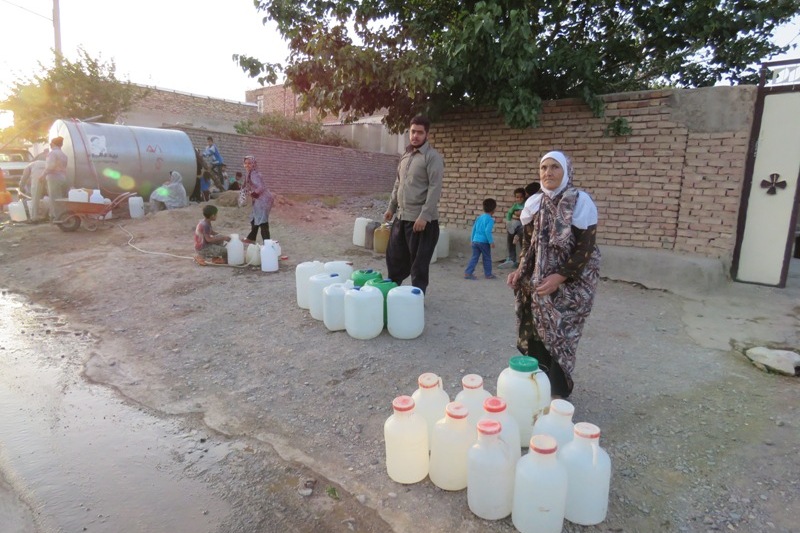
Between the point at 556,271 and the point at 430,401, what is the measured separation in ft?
3.40

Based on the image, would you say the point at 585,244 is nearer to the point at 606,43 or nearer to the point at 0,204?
the point at 606,43

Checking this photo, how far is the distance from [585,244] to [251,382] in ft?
8.27

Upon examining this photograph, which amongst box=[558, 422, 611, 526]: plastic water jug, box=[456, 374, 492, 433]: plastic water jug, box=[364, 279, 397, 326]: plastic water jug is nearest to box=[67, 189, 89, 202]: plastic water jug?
box=[364, 279, 397, 326]: plastic water jug

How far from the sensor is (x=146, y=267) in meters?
6.79

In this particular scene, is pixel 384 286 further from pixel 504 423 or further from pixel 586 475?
pixel 586 475

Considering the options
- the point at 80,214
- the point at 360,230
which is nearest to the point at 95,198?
the point at 80,214

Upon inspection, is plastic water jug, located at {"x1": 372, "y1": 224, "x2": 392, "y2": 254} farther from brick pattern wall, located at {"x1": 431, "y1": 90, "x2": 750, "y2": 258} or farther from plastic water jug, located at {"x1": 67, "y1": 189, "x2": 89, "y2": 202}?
plastic water jug, located at {"x1": 67, "y1": 189, "x2": 89, "y2": 202}

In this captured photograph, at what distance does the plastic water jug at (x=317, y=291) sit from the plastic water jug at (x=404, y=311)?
81cm

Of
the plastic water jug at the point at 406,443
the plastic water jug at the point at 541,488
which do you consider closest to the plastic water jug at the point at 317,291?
the plastic water jug at the point at 406,443

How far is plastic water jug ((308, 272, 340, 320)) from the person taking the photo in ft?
14.9

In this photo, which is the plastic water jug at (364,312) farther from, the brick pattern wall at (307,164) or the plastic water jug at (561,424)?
the brick pattern wall at (307,164)

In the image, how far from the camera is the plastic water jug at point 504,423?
2016 millimetres

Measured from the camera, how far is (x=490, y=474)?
194 cm

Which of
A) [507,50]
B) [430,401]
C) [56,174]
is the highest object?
[507,50]
